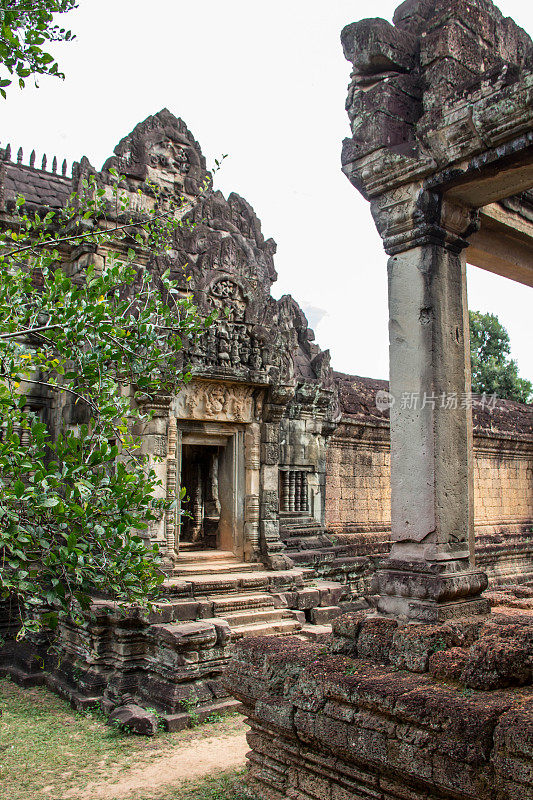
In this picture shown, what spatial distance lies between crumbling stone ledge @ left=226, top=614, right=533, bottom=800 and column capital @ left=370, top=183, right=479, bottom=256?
2.21 m

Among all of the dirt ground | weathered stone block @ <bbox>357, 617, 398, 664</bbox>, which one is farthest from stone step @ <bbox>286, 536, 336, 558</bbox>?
weathered stone block @ <bbox>357, 617, 398, 664</bbox>

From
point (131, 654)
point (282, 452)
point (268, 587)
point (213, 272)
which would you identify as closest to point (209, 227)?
point (213, 272)

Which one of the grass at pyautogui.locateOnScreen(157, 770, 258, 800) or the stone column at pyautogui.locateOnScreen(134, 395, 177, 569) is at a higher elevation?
the stone column at pyautogui.locateOnScreen(134, 395, 177, 569)

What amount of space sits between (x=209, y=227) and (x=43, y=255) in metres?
4.65

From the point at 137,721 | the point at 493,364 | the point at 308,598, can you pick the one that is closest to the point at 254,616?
the point at 308,598

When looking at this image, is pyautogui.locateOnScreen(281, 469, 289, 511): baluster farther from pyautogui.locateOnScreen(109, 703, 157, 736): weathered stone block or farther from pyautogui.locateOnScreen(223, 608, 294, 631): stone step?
pyautogui.locateOnScreen(109, 703, 157, 736): weathered stone block

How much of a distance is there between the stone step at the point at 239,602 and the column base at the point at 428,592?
376 centimetres

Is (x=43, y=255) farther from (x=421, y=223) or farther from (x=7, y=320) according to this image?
(x=421, y=223)

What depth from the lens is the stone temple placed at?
676cm

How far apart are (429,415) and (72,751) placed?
4.38 m

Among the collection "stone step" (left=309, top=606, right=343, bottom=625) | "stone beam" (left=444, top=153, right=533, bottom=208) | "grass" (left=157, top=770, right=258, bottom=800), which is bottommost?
"grass" (left=157, top=770, right=258, bottom=800)

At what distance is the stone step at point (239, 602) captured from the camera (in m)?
7.23

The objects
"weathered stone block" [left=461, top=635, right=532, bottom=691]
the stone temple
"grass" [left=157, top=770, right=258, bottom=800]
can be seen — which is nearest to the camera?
"weathered stone block" [left=461, top=635, right=532, bottom=691]

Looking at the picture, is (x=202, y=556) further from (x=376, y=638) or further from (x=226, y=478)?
(x=376, y=638)
